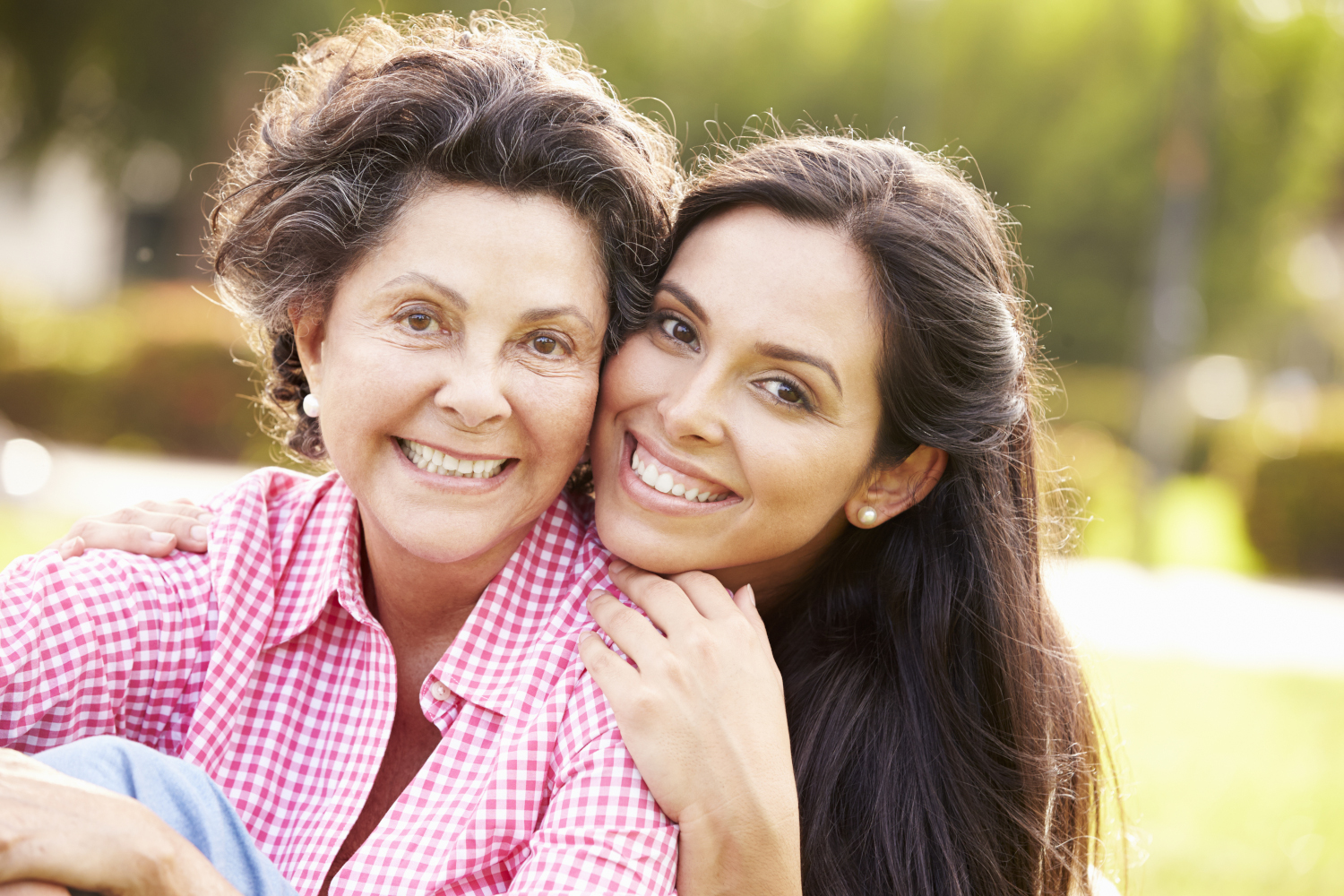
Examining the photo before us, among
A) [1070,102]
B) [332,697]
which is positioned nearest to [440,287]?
[332,697]

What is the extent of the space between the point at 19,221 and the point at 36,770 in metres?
24.0

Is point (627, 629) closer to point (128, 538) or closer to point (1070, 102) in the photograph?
point (128, 538)

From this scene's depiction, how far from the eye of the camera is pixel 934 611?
2994 mm

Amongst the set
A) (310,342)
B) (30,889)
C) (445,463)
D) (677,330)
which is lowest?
(30,889)

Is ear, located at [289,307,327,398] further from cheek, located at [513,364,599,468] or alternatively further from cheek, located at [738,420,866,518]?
cheek, located at [738,420,866,518]

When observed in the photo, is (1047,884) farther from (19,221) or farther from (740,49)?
(19,221)

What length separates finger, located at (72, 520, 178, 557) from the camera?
2795 millimetres

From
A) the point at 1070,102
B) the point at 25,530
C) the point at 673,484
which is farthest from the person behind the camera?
the point at 1070,102

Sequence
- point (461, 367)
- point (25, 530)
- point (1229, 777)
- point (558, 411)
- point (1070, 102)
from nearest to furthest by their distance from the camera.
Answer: point (461, 367), point (558, 411), point (1229, 777), point (25, 530), point (1070, 102)

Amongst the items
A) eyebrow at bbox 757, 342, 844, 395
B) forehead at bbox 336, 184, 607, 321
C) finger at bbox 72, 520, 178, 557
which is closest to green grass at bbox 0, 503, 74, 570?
finger at bbox 72, 520, 178, 557

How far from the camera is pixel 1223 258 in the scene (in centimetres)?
2211

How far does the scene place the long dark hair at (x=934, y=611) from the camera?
279 cm

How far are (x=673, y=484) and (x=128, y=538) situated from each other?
1259 millimetres

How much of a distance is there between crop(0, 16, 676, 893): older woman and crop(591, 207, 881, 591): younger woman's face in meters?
0.13
